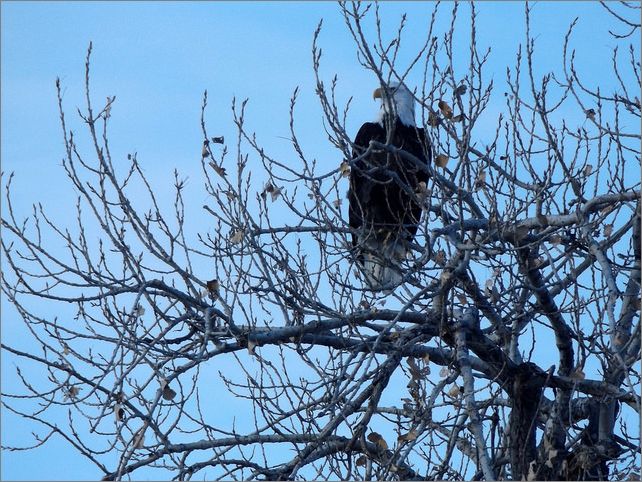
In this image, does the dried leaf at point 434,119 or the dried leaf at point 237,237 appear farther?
the dried leaf at point 434,119

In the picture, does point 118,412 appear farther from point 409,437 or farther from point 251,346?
point 409,437

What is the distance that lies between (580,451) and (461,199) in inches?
44.4

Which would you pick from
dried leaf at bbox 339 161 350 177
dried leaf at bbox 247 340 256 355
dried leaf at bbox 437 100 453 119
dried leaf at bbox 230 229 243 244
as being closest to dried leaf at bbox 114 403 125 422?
dried leaf at bbox 247 340 256 355

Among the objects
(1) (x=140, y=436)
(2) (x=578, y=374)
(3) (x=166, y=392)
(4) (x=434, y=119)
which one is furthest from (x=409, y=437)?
(4) (x=434, y=119)

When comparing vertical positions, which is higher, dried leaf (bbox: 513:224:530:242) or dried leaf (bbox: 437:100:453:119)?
dried leaf (bbox: 437:100:453:119)

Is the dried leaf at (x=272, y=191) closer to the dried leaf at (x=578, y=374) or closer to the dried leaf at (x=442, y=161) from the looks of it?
the dried leaf at (x=442, y=161)

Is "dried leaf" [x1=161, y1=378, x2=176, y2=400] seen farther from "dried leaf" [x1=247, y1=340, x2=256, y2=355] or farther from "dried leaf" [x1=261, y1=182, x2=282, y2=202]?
"dried leaf" [x1=261, y1=182, x2=282, y2=202]

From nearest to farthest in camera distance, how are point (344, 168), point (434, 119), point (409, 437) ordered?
point (409, 437), point (344, 168), point (434, 119)

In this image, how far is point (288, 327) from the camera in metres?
3.90

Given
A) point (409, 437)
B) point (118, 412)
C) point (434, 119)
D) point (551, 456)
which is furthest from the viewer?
point (434, 119)

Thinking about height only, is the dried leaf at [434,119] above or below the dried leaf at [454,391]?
above

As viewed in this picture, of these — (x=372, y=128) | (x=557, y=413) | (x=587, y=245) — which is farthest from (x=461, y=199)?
(x=372, y=128)

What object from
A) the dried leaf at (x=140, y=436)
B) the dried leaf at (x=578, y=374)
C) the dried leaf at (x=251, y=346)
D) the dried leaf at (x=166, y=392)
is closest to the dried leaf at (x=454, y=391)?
the dried leaf at (x=578, y=374)

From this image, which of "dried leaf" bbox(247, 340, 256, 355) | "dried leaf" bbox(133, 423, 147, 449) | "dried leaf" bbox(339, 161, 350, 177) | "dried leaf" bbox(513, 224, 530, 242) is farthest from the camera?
"dried leaf" bbox(339, 161, 350, 177)
